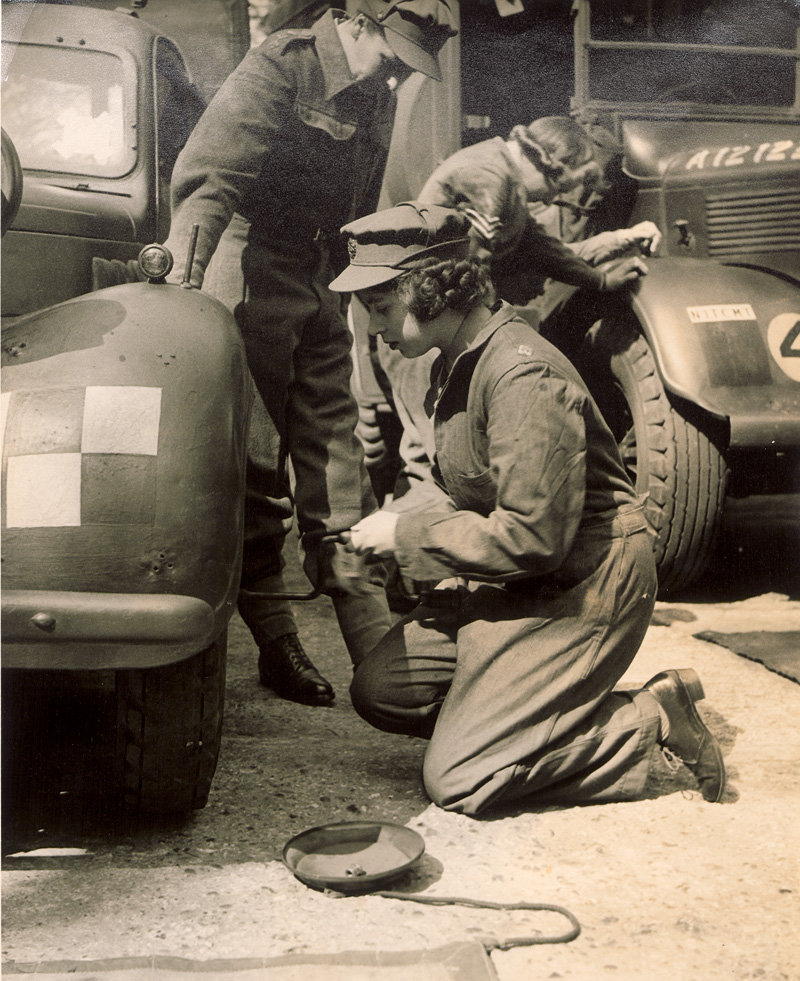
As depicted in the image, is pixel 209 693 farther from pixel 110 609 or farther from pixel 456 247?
pixel 456 247

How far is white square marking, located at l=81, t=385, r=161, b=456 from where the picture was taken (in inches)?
62.8

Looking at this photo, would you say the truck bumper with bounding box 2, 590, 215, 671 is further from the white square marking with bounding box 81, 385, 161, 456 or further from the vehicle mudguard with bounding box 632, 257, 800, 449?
the vehicle mudguard with bounding box 632, 257, 800, 449

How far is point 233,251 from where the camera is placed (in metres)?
2.32

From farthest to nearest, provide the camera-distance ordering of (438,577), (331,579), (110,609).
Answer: (331,579) < (438,577) < (110,609)

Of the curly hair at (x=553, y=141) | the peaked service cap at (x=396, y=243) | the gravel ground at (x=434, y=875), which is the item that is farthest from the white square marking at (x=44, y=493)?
A: the curly hair at (x=553, y=141)

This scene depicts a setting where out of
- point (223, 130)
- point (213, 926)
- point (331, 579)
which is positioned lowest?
point (213, 926)

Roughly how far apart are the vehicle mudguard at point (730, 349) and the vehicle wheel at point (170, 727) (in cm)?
170

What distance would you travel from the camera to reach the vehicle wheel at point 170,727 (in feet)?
5.79

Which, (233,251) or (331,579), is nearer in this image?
(233,251)

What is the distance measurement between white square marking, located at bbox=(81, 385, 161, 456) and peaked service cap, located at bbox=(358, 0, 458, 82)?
3.56ft

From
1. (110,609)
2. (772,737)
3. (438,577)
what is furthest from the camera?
(772,737)

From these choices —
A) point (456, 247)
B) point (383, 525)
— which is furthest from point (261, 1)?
point (383, 525)

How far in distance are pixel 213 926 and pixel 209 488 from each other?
638 millimetres

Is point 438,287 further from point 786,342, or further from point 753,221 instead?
point 753,221
